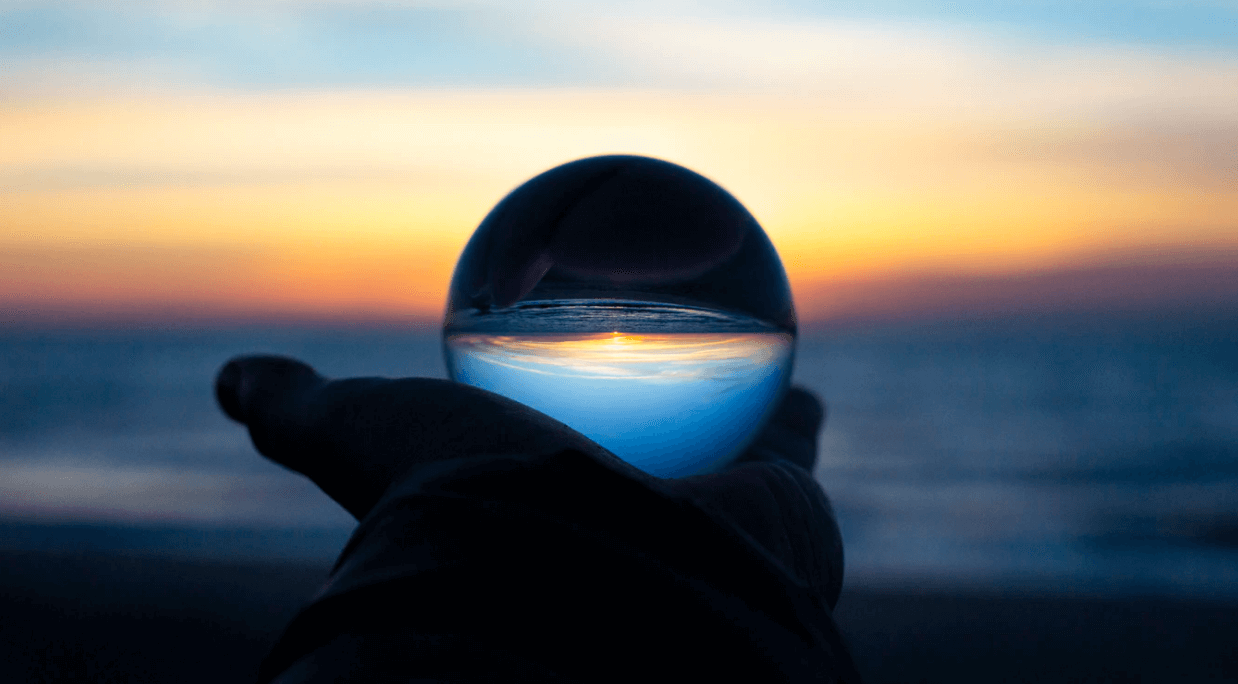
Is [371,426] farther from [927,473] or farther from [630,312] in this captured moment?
[927,473]

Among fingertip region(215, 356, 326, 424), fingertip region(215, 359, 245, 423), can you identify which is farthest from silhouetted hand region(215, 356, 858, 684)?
fingertip region(215, 359, 245, 423)

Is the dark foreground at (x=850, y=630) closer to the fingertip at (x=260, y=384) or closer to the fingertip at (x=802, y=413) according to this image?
the fingertip at (x=802, y=413)

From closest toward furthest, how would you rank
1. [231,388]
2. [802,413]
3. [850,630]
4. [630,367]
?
1. [630,367]
2. [231,388]
3. [802,413]
4. [850,630]

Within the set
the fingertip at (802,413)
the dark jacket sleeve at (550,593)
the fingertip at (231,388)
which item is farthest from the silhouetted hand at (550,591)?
the fingertip at (802,413)

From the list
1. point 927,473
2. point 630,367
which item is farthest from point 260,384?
point 927,473

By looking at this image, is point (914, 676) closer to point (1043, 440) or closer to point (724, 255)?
point (724, 255)

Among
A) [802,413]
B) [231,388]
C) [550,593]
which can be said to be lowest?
[802,413]
